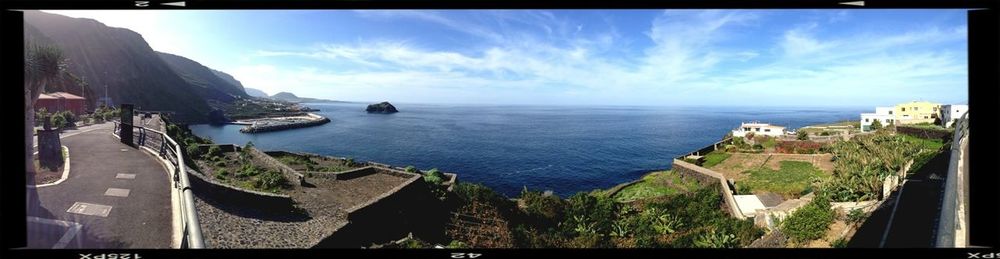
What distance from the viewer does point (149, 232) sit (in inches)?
147

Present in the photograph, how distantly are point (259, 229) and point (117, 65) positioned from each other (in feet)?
12.4

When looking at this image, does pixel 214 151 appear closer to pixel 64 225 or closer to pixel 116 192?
pixel 116 192

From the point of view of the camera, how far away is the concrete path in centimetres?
334

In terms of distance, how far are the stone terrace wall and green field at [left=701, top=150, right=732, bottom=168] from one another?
4.67 ft

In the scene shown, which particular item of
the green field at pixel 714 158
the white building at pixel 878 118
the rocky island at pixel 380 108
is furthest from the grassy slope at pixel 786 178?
the rocky island at pixel 380 108

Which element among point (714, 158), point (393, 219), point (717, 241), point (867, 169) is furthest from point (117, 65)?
point (714, 158)

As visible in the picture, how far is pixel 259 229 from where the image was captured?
18.1 ft

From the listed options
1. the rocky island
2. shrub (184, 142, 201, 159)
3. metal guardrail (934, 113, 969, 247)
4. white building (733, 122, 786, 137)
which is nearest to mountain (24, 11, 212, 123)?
shrub (184, 142, 201, 159)

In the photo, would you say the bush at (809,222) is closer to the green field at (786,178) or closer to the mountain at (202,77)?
the green field at (786,178)

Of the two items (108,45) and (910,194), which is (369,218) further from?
(910,194)

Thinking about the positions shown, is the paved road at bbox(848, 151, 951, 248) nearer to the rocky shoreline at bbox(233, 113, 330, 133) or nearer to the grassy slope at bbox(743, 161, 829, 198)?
the grassy slope at bbox(743, 161, 829, 198)

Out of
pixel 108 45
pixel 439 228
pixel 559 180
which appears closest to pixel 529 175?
pixel 559 180

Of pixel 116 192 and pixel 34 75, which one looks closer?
pixel 34 75
